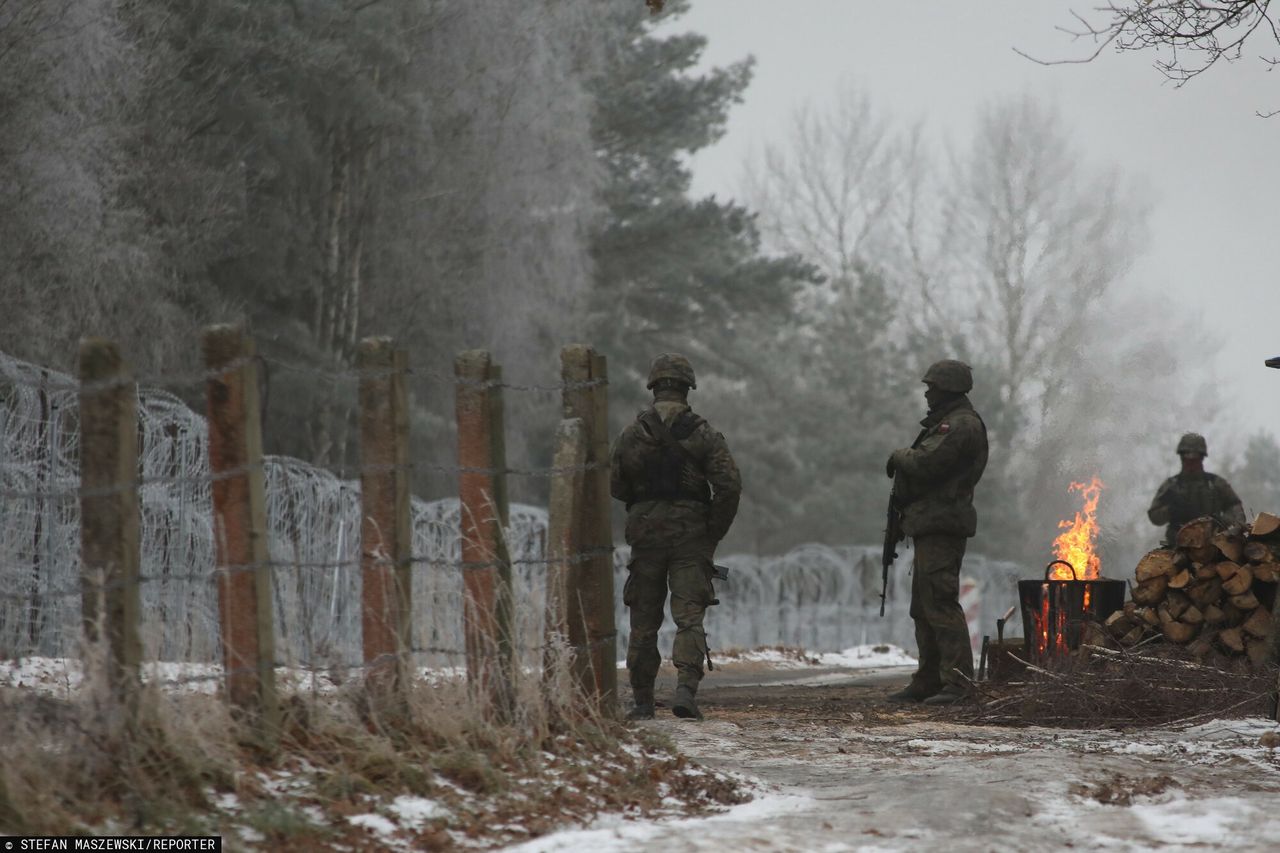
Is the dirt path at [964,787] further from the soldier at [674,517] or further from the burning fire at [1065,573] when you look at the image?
the burning fire at [1065,573]

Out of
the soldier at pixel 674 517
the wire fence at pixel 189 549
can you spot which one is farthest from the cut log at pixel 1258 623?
the wire fence at pixel 189 549

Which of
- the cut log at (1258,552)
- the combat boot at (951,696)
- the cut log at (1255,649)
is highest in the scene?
the cut log at (1258,552)

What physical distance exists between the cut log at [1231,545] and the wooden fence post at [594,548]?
4186mm

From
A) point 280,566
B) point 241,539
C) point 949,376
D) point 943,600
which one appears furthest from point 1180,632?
point 241,539

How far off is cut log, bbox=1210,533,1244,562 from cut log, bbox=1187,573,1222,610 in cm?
16

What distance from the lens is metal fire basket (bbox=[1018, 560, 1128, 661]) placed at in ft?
34.5

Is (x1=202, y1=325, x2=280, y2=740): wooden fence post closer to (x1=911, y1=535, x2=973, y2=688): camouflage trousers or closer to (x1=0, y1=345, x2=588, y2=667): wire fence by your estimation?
(x1=0, y1=345, x2=588, y2=667): wire fence

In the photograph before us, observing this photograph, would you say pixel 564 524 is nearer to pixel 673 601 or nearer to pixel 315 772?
pixel 673 601

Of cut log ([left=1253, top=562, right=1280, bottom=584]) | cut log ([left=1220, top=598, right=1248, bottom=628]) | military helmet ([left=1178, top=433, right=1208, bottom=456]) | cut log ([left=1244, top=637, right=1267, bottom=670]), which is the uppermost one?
military helmet ([left=1178, top=433, right=1208, bottom=456])

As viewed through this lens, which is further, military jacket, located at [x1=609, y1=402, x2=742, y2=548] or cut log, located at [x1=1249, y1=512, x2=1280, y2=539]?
cut log, located at [x1=1249, y1=512, x2=1280, y2=539]

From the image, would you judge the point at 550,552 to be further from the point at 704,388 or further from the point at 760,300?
the point at 704,388

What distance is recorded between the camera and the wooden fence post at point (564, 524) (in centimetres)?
752

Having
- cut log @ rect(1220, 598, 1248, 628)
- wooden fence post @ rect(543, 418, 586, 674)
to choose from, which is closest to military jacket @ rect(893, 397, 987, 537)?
cut log @ rect(1220, 598, 1248, 628)

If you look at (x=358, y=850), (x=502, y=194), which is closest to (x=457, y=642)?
(x=358, y=850)
